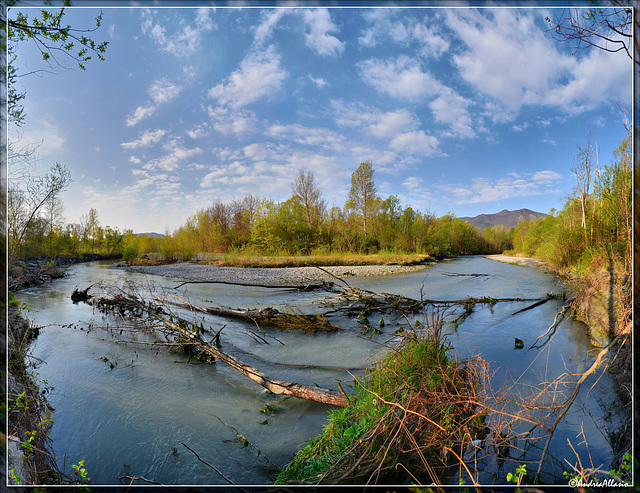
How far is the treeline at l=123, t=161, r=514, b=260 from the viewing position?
625cm

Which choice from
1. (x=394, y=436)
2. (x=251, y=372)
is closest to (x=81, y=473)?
(x=394, y=436)

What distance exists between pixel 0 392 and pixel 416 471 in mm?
2389

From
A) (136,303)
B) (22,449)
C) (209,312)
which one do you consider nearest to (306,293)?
(209,312)

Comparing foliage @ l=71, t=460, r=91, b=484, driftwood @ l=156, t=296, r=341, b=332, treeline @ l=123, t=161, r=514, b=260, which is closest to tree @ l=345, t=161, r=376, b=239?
treeline @ l=123, t=161, r=514, b=260

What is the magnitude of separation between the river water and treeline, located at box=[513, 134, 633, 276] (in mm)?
1388

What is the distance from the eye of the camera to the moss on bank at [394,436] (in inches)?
65.5

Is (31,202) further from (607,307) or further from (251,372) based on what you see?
(607,307)

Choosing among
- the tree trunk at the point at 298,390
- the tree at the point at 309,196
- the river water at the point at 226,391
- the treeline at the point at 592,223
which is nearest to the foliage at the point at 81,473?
the river water at the point at 226,391

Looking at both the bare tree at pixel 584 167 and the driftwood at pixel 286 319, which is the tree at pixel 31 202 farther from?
the bare tree at pixel 584 167

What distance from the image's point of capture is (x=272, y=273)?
7965 mm

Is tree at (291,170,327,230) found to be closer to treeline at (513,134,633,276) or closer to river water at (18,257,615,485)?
river water at (18,257,615,485)

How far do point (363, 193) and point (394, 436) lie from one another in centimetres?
569

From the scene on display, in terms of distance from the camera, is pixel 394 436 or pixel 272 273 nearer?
pixel 394 436

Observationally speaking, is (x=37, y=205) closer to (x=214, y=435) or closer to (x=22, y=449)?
(x=22, y=449)
